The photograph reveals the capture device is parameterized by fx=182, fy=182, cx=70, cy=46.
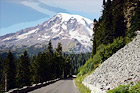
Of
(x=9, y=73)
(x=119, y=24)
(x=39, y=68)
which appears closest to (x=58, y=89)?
(x=119, y=24)

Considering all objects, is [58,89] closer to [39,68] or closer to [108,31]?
[108,31]

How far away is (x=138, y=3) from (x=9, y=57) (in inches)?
1616

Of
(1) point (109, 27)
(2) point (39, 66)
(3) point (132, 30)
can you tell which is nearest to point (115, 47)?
(3) point (132, 30)

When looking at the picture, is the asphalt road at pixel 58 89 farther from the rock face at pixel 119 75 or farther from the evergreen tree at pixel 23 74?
the evergreen tree at pixel 23 74

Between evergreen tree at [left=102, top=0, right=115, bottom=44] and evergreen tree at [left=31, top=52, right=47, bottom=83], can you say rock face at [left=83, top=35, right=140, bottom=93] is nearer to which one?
evergreen tree at [left=102, top=0, right=115, bottom=44]

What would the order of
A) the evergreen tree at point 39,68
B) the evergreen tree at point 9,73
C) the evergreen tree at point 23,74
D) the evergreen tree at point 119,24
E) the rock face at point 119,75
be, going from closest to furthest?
the rock face at point 119,75 < the evergreen tree at point 119,24 < the evergreen tree at point 9,73 < the evergreen tree at point 23,74 < the evergreen tree at point 39,68

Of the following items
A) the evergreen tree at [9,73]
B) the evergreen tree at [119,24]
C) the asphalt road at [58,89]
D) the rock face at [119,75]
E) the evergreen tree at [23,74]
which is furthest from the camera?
the evergreen tree at [23,74]

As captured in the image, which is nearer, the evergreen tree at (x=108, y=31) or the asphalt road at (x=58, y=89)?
the asphalt road at (x=58, y=89)

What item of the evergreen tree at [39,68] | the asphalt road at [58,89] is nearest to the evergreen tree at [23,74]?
the evergreen tree at [39,68]

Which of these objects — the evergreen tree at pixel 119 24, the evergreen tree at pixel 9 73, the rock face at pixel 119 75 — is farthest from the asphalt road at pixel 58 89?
the evergreen tree at pixel 9 73

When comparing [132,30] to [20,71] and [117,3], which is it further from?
[20,71]

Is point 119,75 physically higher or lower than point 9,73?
higher

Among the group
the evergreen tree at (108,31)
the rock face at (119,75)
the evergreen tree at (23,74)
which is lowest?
the evergreen tree at (23,74)

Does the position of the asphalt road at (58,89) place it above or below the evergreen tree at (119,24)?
below
